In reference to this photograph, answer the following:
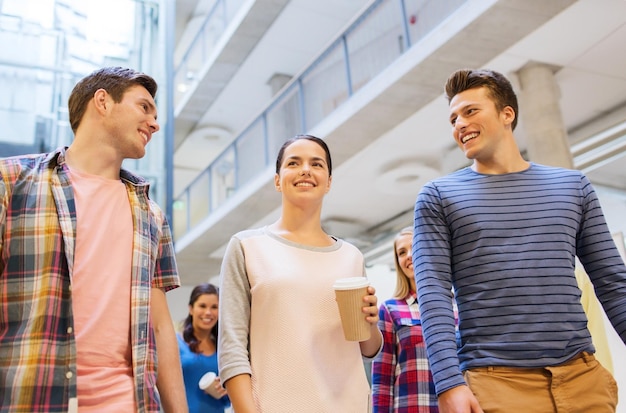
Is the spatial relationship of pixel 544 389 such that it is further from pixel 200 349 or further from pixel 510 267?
pixel 200 349

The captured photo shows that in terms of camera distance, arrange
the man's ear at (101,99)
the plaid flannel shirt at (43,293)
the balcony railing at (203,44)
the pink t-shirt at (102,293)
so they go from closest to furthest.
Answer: the plaid flannel shirt at (43,293) → the pink t-shirt at (102,293) → the man's ear at (101,99) → the balcony railing at (203,44)

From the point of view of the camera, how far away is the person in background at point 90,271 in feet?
4.36

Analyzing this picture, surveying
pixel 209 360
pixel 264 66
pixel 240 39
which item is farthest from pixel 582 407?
pixel 264 66

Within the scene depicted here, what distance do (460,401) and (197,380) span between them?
236 cm

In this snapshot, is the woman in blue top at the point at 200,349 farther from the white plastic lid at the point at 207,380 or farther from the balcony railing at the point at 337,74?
the balcony railing at the point at 337,74

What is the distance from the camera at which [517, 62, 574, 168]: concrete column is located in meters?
5.52

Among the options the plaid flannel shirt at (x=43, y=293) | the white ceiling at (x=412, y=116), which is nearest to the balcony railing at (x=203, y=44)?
the white ceiling at (x=412, y=116)

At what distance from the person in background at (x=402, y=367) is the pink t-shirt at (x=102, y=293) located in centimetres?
134

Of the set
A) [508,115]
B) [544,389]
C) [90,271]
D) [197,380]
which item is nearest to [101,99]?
[90,271]

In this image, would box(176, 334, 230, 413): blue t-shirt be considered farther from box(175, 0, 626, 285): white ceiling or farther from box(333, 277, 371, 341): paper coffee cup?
box(175, 0, 626, 285): white ceiling

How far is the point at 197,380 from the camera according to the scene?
3451mm

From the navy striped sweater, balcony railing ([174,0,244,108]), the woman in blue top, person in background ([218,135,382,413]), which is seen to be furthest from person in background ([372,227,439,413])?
balcony railing ([174,0,244,108])

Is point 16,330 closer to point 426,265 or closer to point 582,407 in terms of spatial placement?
point 426,265

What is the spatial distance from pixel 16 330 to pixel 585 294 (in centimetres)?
344
